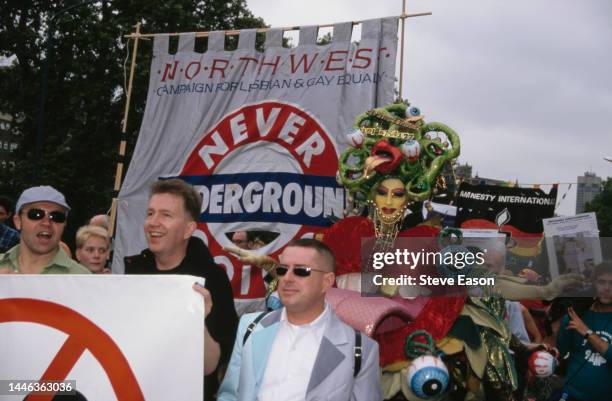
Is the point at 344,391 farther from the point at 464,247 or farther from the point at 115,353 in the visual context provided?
the point at 464,247

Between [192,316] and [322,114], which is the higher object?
[322,114]

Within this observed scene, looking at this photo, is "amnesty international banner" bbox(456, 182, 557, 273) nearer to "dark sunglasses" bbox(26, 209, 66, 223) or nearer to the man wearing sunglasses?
the man wearing sunglasses

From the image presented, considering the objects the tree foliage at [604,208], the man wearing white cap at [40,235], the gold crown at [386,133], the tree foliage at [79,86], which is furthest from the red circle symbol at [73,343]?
the tree foliage at [604,208]

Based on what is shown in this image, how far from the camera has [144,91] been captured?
16.9 meters

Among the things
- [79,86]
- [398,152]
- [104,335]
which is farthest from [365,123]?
[79,86]

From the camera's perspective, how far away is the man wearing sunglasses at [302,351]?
281 centimetres

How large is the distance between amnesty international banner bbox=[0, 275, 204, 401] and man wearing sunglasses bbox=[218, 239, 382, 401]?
20 centimetres

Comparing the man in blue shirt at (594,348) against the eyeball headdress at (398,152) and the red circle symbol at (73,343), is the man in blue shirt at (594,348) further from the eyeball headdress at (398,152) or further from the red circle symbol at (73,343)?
the red circle symbol at (73,343)

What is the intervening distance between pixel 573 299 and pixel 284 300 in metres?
2.55

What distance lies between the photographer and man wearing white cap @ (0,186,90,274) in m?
3.41

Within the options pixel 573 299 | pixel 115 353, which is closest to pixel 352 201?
pixel 573 299

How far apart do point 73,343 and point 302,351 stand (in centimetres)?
95

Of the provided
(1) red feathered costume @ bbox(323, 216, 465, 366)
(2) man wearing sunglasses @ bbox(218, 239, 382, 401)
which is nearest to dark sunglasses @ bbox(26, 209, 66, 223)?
(2) man wearing sunglasses @ bbox(218, 239, 382, 401)

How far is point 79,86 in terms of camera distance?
17219 millimetres
